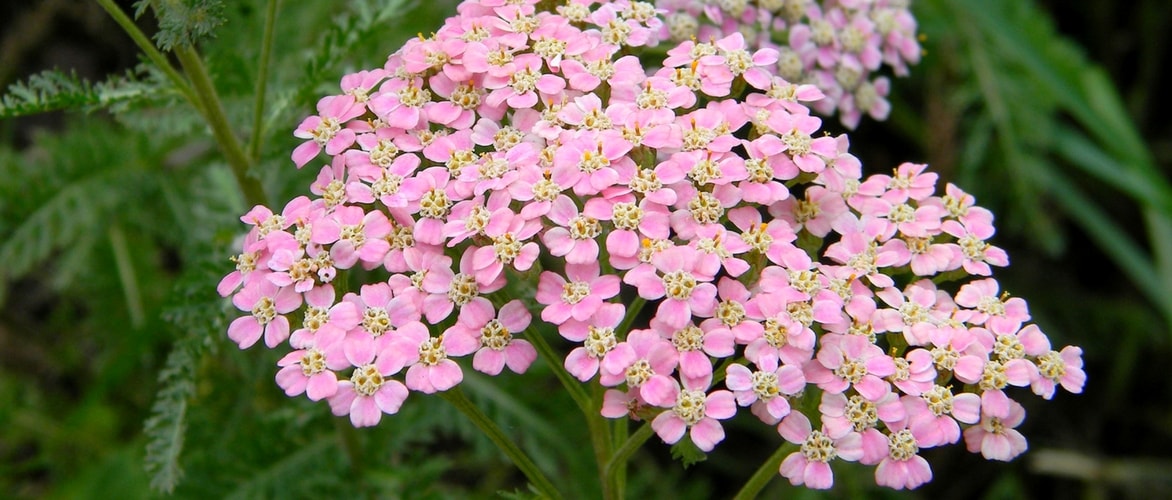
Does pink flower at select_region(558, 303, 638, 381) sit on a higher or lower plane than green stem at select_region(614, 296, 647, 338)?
higher

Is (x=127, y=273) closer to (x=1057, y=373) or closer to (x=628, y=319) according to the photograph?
(x=628, y=319)

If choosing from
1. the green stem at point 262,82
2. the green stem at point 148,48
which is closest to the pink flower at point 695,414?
the green stem at point 262,82

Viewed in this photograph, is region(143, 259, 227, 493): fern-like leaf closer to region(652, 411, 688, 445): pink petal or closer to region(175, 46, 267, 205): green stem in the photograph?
region(175, 46, 267, 205): green stem

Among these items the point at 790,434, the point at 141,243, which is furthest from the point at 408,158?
the point at 141,243

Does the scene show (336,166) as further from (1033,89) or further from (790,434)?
(1033,89)

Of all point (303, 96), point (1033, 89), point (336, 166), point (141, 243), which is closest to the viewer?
point (336, 166)

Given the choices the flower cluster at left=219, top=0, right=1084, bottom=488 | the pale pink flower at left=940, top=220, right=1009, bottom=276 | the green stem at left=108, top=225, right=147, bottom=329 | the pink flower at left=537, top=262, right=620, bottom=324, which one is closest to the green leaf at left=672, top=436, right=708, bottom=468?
the flower cluster at left=219, top=0, right=1084, bottom=488

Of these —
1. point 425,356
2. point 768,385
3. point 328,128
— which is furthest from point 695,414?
point 328,128
